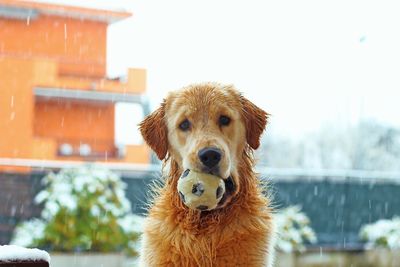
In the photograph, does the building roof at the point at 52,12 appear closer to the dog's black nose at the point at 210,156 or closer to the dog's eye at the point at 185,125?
the dog's eye at the point at 185,125

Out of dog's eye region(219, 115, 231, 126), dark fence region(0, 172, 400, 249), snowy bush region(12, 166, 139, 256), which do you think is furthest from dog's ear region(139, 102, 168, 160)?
dark fence region(0, 172, 400, 249)

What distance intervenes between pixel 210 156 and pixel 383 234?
3.63m

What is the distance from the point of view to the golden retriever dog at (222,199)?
114 cm

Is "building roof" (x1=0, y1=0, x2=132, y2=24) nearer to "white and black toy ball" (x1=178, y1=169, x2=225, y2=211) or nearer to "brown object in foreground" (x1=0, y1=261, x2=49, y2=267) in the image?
"white and black toy ball" (x1=178, y1=169, x2=225, y2=211)

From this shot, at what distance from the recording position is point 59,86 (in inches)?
193

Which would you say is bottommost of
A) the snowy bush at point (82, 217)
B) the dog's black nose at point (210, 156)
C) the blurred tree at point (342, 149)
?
the snowy bush at point (82, 217)

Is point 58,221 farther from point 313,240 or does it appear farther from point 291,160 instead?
point 291,160

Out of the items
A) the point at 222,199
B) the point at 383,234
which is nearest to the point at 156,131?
the point at 222,199

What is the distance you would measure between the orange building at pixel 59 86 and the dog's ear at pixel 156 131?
10.8ft

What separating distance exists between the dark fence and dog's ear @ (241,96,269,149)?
319cm

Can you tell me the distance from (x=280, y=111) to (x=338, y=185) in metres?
0.79

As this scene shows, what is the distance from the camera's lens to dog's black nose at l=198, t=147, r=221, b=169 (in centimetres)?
106

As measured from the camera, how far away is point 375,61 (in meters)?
5.14

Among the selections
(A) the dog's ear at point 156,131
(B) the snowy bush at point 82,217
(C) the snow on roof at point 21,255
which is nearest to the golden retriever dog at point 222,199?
(A) the dog's ear at point 156,131
